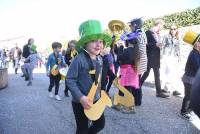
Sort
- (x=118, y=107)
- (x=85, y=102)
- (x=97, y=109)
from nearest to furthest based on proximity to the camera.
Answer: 1. (x=85, y=102)
2. (x=97, y=109)
3. (x=118, y=107)

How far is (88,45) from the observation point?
3.74 meters

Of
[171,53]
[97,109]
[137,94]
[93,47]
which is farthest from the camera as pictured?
[171,53]

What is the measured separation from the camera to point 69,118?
6.55 metres

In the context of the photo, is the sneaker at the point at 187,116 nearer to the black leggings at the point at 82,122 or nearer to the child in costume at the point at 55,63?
the black leggings at the point at 82,122

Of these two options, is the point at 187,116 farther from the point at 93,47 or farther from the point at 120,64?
the point at 93,47

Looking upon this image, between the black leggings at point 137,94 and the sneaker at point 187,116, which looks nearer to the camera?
the sneaker at point 187,116

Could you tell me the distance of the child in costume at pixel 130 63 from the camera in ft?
22.2

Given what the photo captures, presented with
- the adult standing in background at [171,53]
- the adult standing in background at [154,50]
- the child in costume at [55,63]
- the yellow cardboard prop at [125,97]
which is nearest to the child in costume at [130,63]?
the yellow cardboard prop at [125,97]

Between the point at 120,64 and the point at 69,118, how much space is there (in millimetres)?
1468

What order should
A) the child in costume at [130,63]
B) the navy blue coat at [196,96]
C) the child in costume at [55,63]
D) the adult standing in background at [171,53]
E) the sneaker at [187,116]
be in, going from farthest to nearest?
the child in costume at [55,63]
the adult standing in background at [171,53]
the child in costume at [130,63]
the sneaker at [187,116]
the navy blue coat at [196,96]

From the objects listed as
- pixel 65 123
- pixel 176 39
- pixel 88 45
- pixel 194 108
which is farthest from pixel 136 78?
pixel 194 108

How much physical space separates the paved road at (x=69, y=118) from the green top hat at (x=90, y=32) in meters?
2.16

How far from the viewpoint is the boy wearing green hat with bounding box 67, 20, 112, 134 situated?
11.8ft

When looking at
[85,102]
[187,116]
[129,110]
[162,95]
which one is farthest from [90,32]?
[162,95]
